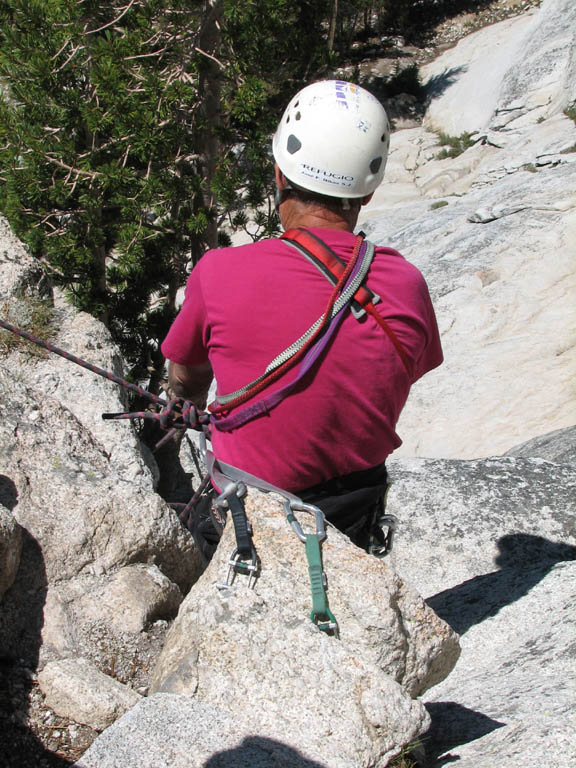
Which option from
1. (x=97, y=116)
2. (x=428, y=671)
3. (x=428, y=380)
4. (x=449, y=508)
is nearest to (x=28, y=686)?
(x=428, y=671)

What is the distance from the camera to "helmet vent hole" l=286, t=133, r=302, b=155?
2.47 meters

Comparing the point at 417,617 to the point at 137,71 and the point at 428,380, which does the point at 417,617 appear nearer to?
the point at 137,71

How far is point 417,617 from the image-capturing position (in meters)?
2.41

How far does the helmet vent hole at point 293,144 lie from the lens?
2475 mm

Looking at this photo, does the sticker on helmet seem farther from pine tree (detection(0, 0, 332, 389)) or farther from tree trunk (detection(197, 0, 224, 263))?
tree trunk (detection(197, 0, 224, 263))

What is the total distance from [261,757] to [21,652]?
139 cm

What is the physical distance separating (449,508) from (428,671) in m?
2.94

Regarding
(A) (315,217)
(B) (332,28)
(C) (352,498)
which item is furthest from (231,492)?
(B) (332,28)

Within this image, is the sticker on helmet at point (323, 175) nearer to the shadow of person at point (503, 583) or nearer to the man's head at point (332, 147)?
the man's head at point (332, 147)

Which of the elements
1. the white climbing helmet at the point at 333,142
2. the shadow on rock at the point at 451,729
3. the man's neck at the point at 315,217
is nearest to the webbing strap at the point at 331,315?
the man's neck at the point at 315,217

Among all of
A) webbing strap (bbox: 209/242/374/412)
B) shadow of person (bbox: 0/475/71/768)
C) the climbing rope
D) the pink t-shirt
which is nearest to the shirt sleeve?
the pink t-shirt

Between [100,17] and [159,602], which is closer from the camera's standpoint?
[159,602]

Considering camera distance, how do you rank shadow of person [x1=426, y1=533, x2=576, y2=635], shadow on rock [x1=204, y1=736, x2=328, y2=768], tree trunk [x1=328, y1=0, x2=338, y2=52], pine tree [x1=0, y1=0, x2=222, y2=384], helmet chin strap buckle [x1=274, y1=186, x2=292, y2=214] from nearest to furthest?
1. shadow on rock [x1=204, y1=736, x2=328, y2=768]
2. helmet chin strap buckle [x1=274, y1=186, x2=292, y2=214]
3. shadow of person [x1=426, y1=533, x2=576, y2=635]
4. pine tree [x1=0, y1=0, x2=222, y2=384]
5. tree trunk [x1=328, y1=0, x2=338, y2=52]

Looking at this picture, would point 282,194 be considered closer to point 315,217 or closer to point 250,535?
point 315,217
